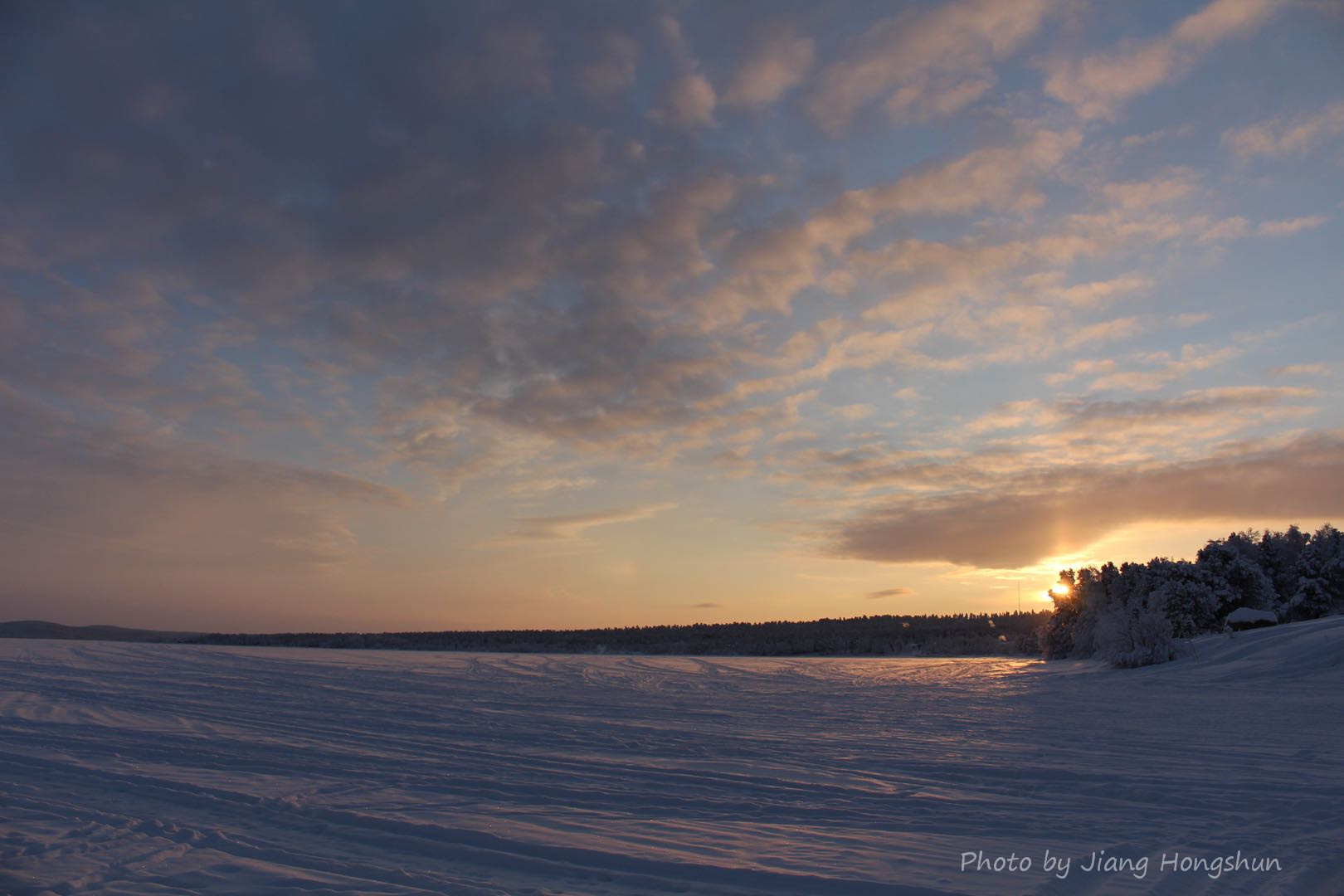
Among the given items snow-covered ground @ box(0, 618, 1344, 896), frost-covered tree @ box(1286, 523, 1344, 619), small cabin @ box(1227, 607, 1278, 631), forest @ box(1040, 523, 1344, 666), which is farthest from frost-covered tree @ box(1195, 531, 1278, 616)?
snow-covered ground @ box(0, 618, 1344, 896)

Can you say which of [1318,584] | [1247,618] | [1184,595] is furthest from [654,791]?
[1318,584]

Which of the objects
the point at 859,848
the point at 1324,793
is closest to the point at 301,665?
the point at 859,848

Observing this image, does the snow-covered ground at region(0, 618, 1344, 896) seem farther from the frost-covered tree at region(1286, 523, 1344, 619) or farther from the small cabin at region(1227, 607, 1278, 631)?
the frost-covered tree at region(1286, 523, 1344, 619)

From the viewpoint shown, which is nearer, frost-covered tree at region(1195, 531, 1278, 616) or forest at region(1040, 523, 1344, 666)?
forest at region(1040, 523, 1344, 666)

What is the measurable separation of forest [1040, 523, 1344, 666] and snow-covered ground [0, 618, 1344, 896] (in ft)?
20.4

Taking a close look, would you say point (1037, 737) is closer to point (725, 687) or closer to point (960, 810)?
point (960, 810)

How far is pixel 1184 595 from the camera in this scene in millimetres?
30734

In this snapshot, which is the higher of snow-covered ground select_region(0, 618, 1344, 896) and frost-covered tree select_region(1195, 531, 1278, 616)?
frost-covered tree select_region(1195, 531, 1278, 616)

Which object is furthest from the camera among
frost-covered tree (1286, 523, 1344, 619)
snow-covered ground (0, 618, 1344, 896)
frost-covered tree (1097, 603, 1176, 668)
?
frost-covered tree (1286, 523, 1344, 619)

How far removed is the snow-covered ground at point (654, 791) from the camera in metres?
5.19

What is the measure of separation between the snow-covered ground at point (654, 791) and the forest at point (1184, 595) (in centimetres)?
622

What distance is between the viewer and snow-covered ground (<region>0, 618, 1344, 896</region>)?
204 inches

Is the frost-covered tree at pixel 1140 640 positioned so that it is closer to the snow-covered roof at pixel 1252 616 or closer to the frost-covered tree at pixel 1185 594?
the frost-covered tree at pixel 1185 594

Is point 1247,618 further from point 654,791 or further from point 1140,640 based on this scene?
point 654,791
